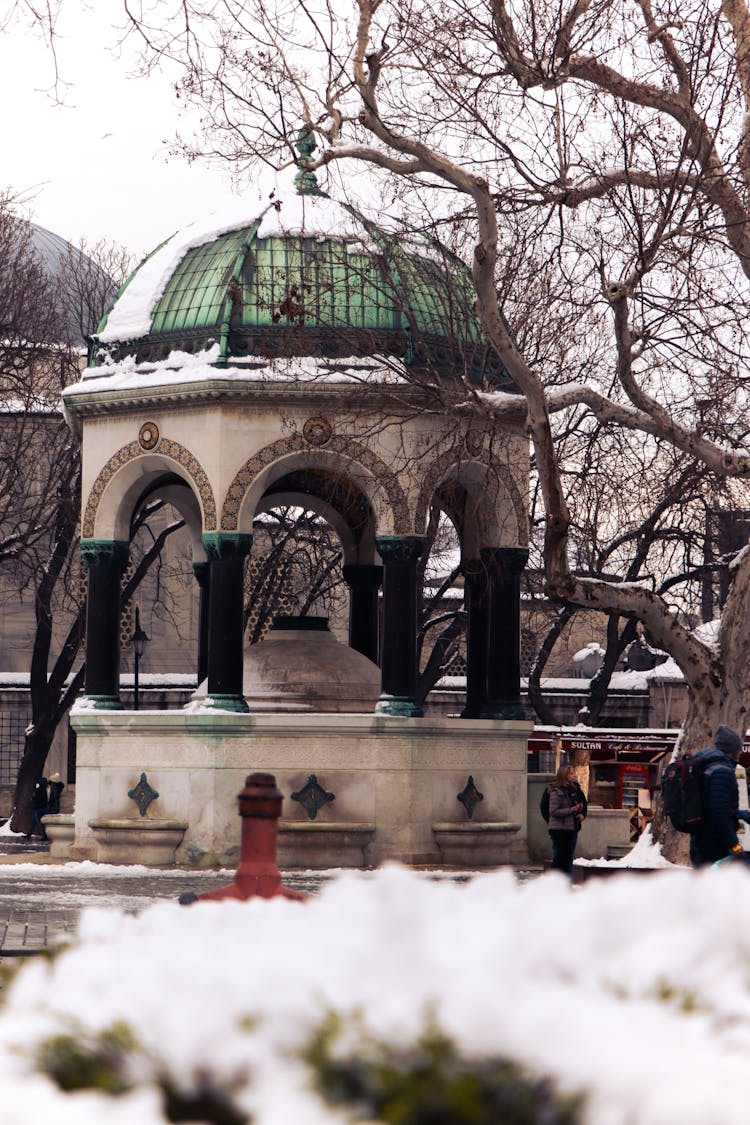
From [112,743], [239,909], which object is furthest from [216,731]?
[239,909]

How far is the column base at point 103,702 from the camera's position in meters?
23.2

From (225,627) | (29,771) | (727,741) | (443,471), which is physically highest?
(443,471)

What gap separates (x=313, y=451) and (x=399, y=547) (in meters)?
1.45

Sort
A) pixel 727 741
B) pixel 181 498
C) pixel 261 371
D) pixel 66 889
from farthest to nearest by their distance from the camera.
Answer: pixel 181 498
pixel 261 371
pixel 66 889
pixel 727 741

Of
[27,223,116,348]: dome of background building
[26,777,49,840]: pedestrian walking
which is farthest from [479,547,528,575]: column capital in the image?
[27,223,116,348]: dome of background building

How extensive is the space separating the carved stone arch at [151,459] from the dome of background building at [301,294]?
109 centimetres

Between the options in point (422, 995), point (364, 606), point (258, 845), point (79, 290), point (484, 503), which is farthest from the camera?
point (79, 290)

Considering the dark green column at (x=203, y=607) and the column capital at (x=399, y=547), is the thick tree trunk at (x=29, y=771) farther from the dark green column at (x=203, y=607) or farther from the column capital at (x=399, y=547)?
the column capital at (x=399, y=547)

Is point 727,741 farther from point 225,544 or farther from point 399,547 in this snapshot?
point 225,544

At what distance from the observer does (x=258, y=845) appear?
6.98 m

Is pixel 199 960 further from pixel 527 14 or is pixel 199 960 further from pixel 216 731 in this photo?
pixel 216 731

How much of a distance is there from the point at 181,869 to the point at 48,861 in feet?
7.43

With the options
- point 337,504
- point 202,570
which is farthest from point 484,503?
point 202,570

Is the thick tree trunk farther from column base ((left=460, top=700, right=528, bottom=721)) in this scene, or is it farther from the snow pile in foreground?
the snow pile in foreground
